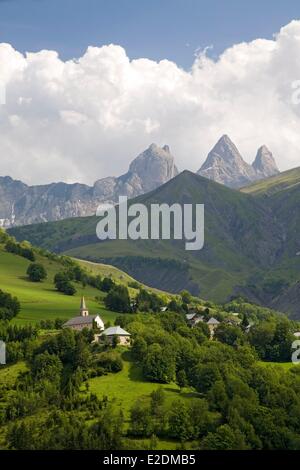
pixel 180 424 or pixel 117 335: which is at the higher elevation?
pixel 117 335

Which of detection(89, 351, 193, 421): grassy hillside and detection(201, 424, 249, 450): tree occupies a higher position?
detection(89, 351, 193, 421): grassy hillside

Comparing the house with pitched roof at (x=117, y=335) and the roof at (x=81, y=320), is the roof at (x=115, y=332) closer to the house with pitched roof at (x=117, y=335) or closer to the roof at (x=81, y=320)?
the house with pitched roof at (x=117, y=335)

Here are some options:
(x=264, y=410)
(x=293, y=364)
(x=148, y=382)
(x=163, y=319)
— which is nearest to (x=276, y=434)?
(x=264, y=410)

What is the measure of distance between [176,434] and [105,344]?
42.6m

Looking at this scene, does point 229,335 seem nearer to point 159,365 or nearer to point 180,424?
point 159,365

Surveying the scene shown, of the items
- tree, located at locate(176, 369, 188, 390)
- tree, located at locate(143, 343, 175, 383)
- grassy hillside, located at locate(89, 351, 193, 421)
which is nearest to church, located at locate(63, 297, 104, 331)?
tree, located at locate(143, 343, 175, 383)

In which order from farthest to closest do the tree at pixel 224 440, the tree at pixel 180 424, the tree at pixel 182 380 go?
the tree at pixel 182 380 < the tree at pixel 180 424 < the tree at pixel 224 440

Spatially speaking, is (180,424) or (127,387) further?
(127,387)

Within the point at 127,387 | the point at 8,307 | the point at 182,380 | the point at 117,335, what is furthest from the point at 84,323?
the point at 127,387

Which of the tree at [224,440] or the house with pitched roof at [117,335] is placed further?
the house with pitched roof at [117,335]

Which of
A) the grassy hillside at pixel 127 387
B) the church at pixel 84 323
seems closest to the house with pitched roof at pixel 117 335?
the church at pixel 84 323

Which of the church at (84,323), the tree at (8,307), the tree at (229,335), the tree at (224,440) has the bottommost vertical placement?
the tree at (224,440)

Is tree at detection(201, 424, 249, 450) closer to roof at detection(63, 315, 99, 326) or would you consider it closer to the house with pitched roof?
the house with pitched roof
